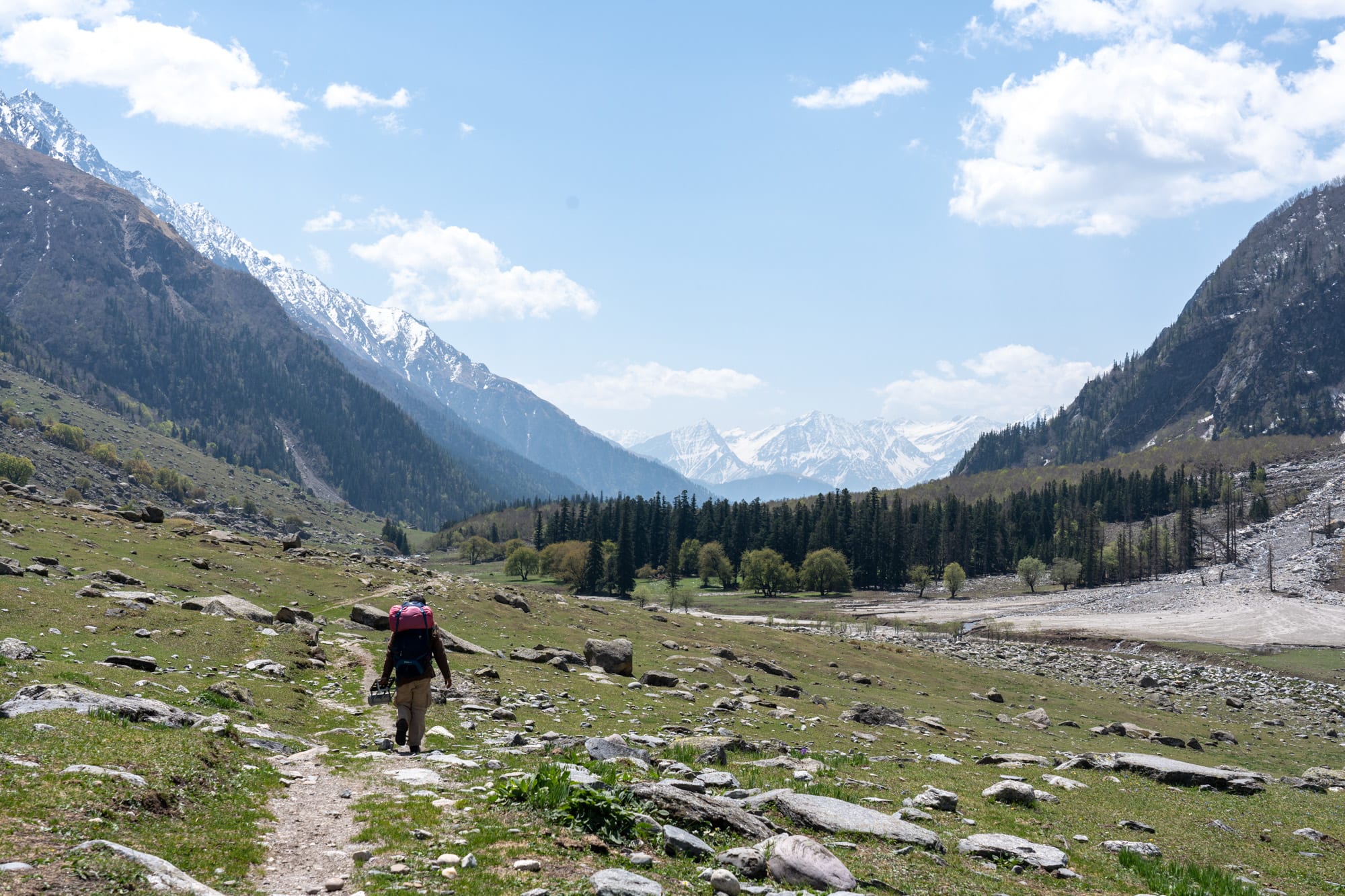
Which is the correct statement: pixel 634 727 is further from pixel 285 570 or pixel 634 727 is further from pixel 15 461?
pixel 15 461

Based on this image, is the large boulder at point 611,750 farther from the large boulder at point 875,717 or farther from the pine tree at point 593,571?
the pine tree at point 593,571

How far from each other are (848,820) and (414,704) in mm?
10516

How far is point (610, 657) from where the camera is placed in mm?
40812

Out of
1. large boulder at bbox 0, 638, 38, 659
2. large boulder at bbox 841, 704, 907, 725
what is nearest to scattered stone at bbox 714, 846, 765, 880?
large boulder at bbox 0, 638, 38, 659

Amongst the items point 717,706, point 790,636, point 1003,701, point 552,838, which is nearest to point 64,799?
point 552,838

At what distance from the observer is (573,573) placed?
17275 centimetres

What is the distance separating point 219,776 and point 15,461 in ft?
689

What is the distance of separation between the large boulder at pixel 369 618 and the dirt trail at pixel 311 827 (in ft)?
85.9

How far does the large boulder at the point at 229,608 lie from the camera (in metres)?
35.0

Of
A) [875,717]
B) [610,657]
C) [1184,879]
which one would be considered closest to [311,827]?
[1184,879]

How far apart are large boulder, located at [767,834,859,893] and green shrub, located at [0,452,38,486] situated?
207 meters

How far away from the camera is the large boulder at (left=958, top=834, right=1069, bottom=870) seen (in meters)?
13.9

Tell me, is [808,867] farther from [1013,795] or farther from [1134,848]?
[1013,795]

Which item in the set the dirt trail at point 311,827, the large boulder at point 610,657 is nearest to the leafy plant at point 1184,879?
the dirt trail at point 311,827
